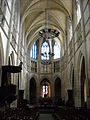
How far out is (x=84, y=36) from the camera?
16000 mm

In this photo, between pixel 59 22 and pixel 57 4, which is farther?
pixel 59 22

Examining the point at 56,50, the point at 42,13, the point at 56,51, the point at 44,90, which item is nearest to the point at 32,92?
the point at 44,90

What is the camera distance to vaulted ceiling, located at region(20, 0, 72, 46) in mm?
22891

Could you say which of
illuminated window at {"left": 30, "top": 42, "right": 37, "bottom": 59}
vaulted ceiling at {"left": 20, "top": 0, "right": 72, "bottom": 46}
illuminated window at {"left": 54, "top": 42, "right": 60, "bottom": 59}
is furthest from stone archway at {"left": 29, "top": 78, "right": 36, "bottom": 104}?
vaulted ceiling at {"left": 20, "top": 0, "right": 72, "bottom": 46}

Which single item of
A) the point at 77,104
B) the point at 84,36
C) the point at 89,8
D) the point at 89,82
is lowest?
the point at 77,104

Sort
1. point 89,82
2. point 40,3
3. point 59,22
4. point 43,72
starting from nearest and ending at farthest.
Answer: point 89,82, point 40,3, point 59,22, point 43,72

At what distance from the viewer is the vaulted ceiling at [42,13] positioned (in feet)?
75.1

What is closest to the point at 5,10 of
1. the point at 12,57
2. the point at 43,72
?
the point at 12,57

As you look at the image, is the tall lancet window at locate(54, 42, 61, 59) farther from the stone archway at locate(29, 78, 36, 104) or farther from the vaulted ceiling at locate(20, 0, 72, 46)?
the stone archway at locate(29, 78, 36, 104)

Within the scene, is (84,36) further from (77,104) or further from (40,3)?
(40,3)

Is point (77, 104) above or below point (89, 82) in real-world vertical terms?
below

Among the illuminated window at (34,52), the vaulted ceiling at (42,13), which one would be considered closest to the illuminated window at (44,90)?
the illuminated window at (34,52)

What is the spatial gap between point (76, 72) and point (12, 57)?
803 centimetres

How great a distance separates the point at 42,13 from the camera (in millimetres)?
27000
